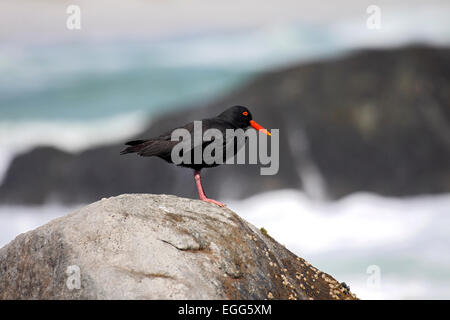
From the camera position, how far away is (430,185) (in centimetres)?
4041

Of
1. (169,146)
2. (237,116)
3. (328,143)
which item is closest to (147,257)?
(169,146)

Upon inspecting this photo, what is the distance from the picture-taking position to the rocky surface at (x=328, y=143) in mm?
39938

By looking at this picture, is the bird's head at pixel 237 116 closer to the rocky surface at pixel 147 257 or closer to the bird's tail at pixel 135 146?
the bird's tail at pixel 135 146

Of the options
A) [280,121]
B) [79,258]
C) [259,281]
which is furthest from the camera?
[280,121]

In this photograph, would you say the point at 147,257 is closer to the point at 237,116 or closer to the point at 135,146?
the point at 135,146

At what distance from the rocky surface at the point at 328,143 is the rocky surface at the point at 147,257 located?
2634 cm

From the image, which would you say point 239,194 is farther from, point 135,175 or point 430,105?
point 430,105

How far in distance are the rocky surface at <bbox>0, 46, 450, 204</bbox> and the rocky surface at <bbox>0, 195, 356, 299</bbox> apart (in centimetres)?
2634

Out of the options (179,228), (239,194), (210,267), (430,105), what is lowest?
(210,267)

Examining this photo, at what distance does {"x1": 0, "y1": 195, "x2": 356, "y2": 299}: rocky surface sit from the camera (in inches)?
331

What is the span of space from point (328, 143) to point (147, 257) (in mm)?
33193

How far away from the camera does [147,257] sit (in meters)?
8.70

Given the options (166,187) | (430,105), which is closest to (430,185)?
(430,105)
